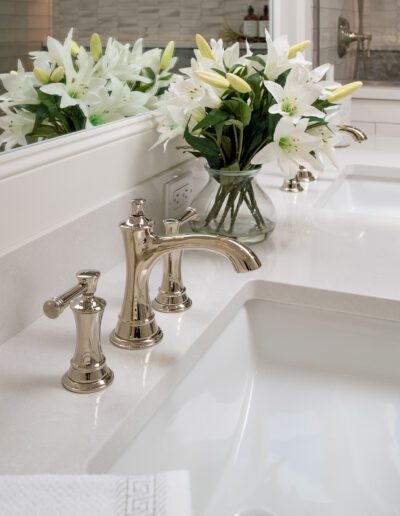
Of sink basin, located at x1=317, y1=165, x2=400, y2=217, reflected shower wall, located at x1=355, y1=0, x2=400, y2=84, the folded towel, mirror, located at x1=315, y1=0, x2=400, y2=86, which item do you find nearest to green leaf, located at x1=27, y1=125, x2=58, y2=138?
the folded towel

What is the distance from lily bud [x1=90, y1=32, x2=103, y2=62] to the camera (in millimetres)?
1049

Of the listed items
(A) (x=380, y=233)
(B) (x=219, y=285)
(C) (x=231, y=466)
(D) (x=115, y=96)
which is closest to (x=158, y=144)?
(D) (x=115, y=96)

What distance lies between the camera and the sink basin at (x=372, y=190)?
1795 mm

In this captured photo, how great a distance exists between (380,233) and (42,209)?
2.06 ft

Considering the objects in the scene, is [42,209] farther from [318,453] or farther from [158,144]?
[318,453]

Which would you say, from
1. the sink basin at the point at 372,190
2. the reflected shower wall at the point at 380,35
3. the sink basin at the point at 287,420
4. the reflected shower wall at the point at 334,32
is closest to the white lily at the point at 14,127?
→ the sink basin at the point at 287,420

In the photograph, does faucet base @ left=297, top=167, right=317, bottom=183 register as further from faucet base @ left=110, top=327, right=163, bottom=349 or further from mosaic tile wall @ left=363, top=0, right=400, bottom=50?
mosaic tile wall @ left=363, top=0, right=400, bottom=50

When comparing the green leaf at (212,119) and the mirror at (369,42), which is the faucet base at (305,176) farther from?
the mirror at (369,42)

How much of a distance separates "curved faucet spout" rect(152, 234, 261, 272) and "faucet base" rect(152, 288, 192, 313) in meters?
0.11

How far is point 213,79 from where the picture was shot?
1.01m

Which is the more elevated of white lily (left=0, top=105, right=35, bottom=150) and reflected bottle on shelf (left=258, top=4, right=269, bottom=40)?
reflected bottle on shelf (left=258, top=4, right=269, bottom=40)

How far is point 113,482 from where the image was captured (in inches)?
19.2

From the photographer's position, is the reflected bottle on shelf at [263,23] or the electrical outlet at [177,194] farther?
the reflected bottle on shelf at [263,23]

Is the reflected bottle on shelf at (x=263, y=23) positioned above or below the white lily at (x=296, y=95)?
above
